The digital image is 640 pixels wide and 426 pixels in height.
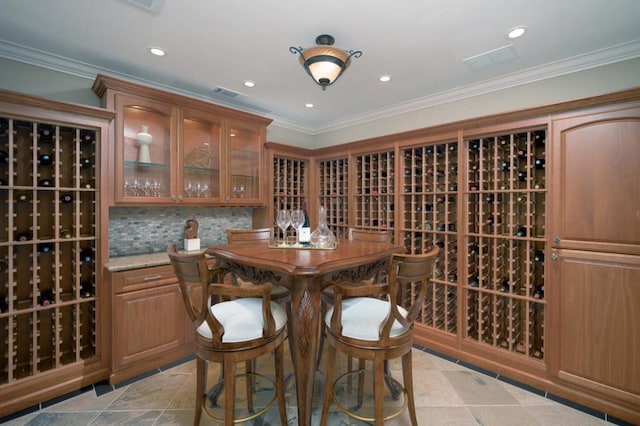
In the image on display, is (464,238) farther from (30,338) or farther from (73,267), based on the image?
(30,338)

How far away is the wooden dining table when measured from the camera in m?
1.50

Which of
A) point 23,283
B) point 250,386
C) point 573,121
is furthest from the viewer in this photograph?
point 23,283

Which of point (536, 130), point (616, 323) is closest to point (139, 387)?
point (616, 323)

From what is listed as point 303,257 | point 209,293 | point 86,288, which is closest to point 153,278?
point 86,288

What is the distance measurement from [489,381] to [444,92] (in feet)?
8.82

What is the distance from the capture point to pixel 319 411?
1997mm

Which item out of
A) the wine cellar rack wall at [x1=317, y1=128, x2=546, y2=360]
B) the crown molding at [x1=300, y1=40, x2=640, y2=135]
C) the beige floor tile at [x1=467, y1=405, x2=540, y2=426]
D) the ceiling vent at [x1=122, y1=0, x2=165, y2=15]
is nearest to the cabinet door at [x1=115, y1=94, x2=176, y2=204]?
the ceiling vent at [x1=122, y1=0, x2=165, y2=15]

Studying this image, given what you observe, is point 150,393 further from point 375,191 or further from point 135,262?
point 375,191

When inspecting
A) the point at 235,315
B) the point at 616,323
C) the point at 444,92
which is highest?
the point at 444,92

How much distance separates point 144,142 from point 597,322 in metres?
3.74

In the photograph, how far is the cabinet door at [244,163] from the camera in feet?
10.5

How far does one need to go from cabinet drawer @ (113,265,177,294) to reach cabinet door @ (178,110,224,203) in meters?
0.69

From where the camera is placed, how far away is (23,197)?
2.15 metres

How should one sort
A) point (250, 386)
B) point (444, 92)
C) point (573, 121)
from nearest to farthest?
point (250, 386), point (573, 121), point (444, 92)
